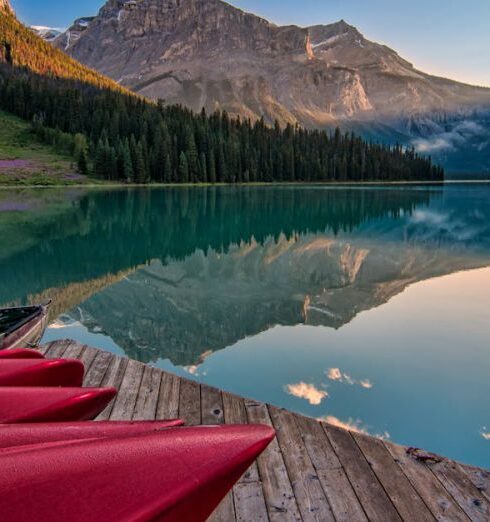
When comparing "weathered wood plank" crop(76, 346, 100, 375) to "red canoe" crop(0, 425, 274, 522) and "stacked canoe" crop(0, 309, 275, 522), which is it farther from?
"red canoe" crop(0, 425, 274, 522)

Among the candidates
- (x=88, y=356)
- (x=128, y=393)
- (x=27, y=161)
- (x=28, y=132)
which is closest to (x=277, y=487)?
(x=128, y=393)

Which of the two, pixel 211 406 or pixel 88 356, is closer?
pixel 211 406

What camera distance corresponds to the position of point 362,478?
4922 millimetres

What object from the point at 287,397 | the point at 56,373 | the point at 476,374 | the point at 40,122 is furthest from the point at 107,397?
the point at 40,122

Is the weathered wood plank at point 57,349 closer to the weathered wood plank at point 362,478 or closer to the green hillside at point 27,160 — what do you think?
the weathered wood plank at point 362,478

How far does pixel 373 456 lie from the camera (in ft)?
17.5

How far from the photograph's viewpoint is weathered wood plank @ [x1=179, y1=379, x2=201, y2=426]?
614cm

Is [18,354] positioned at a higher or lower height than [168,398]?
higher

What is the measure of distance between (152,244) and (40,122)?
4607 inches

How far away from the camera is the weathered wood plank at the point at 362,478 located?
14.4ft

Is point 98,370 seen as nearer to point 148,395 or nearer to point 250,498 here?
point 148,395

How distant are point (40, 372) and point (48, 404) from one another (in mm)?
1115

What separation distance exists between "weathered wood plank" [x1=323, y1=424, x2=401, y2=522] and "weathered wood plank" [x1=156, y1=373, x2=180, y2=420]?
2.06 m

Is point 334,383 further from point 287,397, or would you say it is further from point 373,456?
point 373,456
